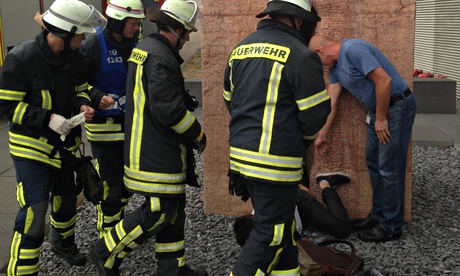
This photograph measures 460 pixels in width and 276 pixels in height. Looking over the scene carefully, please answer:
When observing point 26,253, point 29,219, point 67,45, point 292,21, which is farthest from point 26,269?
point 292,21

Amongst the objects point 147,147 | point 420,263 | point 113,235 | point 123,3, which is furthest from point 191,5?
point 420,263

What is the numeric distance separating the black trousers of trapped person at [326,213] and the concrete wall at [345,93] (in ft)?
0.66

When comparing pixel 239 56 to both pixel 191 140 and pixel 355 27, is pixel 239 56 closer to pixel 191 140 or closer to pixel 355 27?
pixel 191 140

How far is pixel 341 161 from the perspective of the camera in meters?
5.34

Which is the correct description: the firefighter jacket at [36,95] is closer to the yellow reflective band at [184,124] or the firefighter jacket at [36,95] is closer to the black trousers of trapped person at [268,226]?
the yellow reflective band at [184,124]

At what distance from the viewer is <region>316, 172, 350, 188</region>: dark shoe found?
534cm

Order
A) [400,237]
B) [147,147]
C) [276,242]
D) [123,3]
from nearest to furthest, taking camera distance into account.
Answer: [276,242] → [147,147] → [123,3] → [400,237]

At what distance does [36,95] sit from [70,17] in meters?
0.53

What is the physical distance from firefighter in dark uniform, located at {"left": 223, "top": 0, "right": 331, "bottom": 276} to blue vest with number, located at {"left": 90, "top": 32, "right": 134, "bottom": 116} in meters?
1.32

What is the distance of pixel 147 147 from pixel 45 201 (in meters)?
0.75

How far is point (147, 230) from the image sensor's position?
13.3 feet

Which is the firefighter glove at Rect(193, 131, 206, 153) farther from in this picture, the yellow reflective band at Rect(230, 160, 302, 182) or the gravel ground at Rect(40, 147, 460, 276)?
the gravel ground at Rect(40, 147, 460, 276)

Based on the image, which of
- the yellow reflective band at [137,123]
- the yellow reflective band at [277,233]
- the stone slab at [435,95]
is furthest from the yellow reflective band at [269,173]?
the stone slab at [435,95]

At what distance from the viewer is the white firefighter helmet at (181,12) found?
13.2 ft
